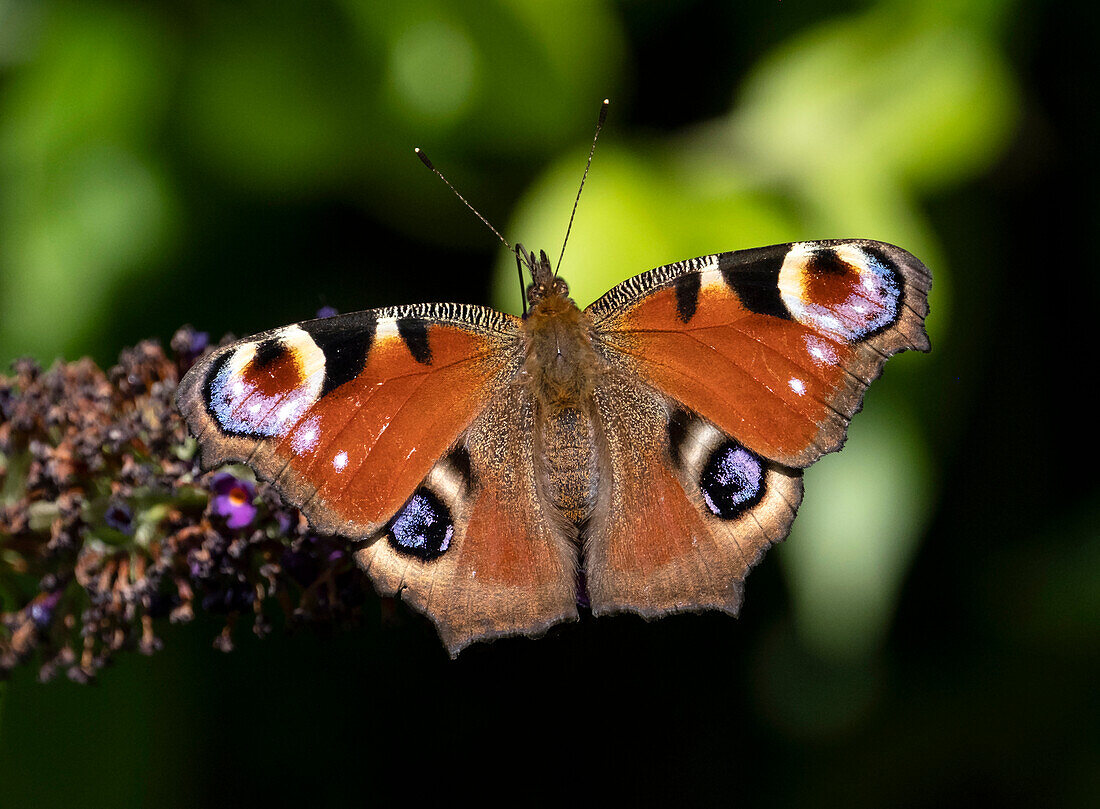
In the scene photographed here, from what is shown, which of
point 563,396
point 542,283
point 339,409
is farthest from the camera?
point 542,283

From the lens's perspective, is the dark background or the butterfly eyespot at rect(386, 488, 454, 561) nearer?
the butterfly eyespot at rect(386, 488, 454, 561)

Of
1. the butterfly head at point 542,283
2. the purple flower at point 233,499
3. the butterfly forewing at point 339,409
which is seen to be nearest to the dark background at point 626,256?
the butterfly head at point 542,283

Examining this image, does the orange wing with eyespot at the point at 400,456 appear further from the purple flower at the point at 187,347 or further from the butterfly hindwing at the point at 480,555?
the purple flower at the point at 187,347

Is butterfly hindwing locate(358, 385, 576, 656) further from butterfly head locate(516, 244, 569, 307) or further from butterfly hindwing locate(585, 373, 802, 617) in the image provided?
butterfly head locate(516, 244, 569, 307)

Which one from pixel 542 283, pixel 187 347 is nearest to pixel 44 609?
pixel 187 347

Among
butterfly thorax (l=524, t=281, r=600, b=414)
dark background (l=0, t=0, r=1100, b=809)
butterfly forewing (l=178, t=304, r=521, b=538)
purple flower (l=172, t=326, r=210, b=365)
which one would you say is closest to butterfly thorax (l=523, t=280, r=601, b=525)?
butterfly thorax (l=524, t=281, r=600, b=414)

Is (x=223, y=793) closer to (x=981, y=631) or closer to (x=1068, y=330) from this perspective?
(x=981, y=631)

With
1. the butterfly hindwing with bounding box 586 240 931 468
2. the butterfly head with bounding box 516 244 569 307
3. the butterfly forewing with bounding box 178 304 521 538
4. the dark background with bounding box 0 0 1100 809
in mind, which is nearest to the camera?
the butterfly forewing with bounding box 178 304 521 538

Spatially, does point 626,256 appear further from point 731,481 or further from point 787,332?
point 731,481
